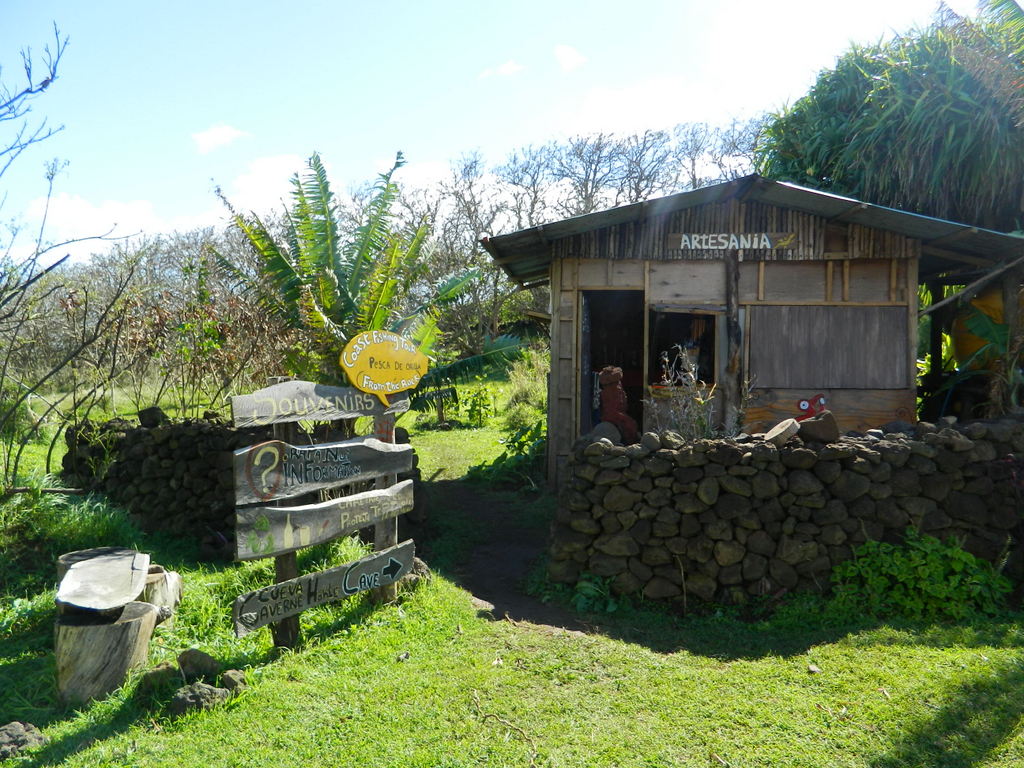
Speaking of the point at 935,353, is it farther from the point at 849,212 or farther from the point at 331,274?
the point at 331,274

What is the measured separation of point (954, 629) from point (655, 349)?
744cm

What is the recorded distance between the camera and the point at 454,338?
26.4 meters

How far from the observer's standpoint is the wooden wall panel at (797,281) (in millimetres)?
9078

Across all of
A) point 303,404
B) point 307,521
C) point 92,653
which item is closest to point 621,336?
point 303,404

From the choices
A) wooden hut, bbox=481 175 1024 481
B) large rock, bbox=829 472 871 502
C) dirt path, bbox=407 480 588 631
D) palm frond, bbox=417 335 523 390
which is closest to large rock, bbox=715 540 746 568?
large rock, bbox=829 472 871 502

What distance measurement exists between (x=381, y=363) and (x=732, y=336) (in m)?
4.96

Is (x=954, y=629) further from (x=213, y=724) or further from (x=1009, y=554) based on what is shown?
(x=213, y=724)

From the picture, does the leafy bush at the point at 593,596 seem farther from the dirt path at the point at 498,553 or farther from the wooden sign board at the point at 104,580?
the wooden sign board at the point at 104,580

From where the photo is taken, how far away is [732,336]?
909 centimetres

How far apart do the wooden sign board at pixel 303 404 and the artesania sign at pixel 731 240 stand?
456 cm

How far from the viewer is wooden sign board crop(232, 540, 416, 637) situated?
Result: 4.73 m

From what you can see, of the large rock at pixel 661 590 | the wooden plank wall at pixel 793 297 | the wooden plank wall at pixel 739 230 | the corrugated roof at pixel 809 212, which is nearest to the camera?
the large rock at pixel 661 590

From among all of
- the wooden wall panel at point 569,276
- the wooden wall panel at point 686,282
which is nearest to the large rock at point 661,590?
the wooden wall panel at point 686,282

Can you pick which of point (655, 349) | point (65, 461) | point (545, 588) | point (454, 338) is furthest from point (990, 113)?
point (454, 338)
